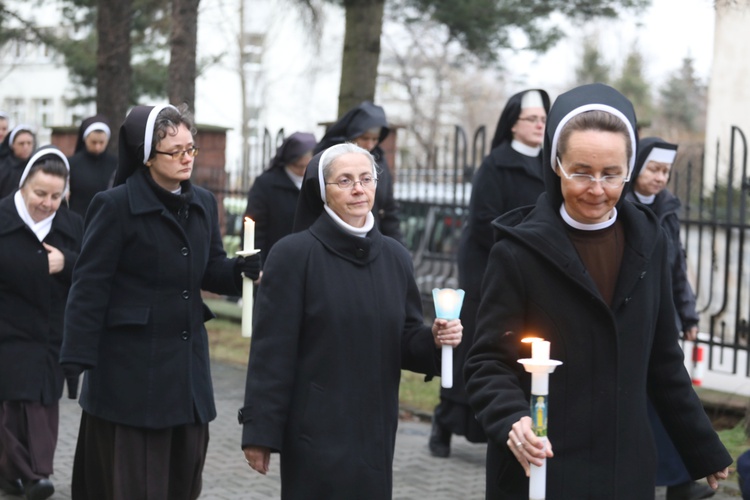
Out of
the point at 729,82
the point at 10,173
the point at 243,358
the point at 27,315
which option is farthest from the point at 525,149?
the point at 729,82

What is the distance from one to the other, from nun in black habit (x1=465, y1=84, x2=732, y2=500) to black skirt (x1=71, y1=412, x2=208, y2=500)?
2.21m

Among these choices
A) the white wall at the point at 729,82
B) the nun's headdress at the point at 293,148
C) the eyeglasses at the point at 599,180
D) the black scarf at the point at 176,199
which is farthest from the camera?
the white wall at the point at 729,82

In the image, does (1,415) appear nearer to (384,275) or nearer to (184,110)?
(184,110)

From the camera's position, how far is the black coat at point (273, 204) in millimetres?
8547

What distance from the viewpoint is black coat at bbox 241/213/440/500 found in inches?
175

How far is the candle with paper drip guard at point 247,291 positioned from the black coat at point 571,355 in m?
1.37

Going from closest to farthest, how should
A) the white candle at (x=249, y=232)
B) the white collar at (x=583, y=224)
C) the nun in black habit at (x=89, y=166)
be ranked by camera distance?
the white collar at (x=583, y=224), the white candle at (x=249, y=232), the nun in black habit at (x=89, y=166)

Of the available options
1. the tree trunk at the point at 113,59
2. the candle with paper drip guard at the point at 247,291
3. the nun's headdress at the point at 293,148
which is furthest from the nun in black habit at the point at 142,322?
the tree trunk at the point at 113,59

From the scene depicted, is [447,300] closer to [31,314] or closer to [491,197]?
[491,197]

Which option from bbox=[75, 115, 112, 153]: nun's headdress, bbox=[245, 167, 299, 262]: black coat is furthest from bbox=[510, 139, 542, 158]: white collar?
bbox=[75, 115, 112, 153]: nun's headdress

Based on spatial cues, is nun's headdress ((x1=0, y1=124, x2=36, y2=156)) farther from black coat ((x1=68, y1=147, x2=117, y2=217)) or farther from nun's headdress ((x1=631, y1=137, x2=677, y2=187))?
nun's headdress ((x1=631, y1=137, x2=677, y2=187))

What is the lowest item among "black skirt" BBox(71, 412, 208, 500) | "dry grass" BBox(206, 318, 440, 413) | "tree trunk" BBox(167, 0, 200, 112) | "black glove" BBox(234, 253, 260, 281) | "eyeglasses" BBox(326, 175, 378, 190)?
"dry grass" BBox(206, 318, 440, 413)

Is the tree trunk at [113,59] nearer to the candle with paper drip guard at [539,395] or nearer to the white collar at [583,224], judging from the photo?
the white collar at [583,224]

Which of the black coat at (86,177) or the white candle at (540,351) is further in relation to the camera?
the black coat at (86,177)
